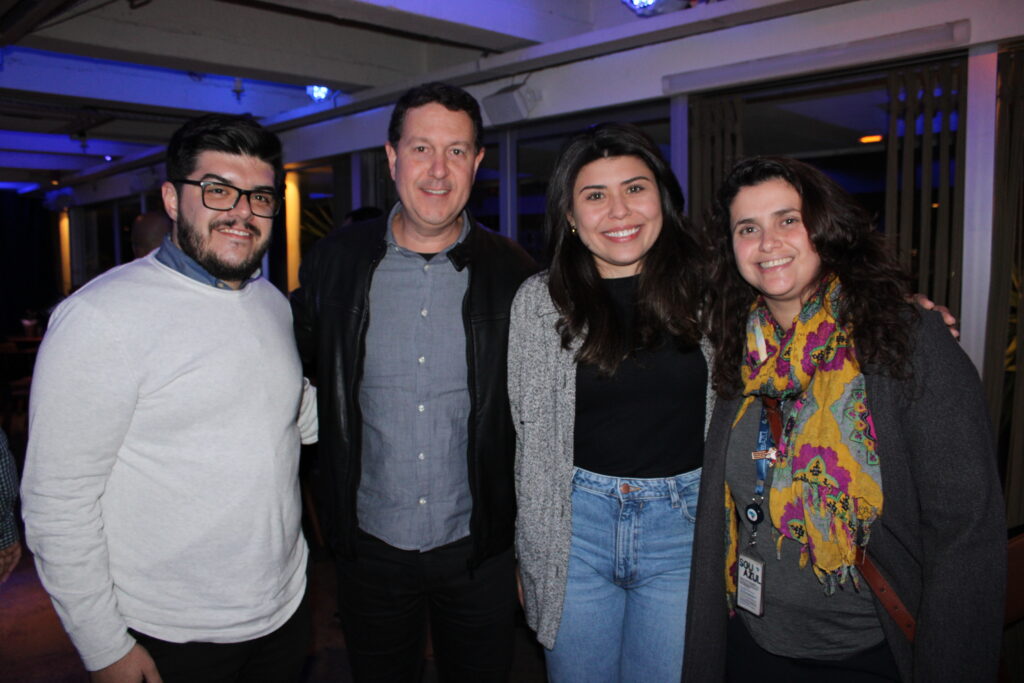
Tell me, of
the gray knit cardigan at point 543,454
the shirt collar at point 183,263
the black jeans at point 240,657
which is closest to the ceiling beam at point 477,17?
the shirt collar at point 183,263

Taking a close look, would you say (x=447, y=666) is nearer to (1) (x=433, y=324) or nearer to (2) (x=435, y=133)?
(1) (x=433, y=324)

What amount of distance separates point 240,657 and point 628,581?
38.0 inches

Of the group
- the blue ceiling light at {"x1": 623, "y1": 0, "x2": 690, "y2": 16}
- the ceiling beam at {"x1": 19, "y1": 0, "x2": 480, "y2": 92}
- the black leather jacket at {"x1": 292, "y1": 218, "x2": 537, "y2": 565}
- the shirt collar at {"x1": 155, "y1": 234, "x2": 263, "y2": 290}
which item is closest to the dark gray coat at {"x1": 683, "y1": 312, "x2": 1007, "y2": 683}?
the black leather jacket at {"x1": 292, "y1": 218, "x2": 537, "y2": 565}

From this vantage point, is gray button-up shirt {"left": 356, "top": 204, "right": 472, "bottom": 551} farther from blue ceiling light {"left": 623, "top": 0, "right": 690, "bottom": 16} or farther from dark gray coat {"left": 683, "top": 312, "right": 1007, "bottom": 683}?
blue ceiling light {"left": 623, "top": 0, "right": 690, "bottom": 16}

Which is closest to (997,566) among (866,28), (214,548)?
(214,548)

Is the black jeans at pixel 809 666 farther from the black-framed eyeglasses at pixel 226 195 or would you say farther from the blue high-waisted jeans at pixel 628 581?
the black-framed eyeglasses at pixel 226 195

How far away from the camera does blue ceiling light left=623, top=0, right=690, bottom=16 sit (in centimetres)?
439

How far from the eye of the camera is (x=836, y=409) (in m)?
1.58

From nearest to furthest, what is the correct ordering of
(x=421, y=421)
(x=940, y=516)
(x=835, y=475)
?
(x=940, y=516) < (x=835, y=475) < (x=421, y=421)

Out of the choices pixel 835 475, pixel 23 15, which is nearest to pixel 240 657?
pixel 835 475

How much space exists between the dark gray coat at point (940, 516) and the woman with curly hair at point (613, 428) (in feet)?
1.60

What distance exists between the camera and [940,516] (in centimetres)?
145

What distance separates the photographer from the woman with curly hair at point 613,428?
1.82 meters

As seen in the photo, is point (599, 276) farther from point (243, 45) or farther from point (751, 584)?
point (243, 45)
